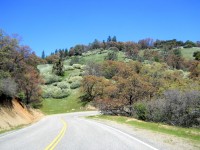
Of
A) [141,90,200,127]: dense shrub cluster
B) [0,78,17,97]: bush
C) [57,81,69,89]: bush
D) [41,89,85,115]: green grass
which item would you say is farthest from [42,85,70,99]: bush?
[141,90,200,127]: dense shrub cluster

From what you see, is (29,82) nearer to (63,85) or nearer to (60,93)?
(60,93)

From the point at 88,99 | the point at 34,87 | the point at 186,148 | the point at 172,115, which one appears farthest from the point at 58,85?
the point at 186,148

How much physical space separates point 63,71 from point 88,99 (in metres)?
35.6

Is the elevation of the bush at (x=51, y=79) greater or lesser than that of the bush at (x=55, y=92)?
greater

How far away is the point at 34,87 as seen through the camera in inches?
2318

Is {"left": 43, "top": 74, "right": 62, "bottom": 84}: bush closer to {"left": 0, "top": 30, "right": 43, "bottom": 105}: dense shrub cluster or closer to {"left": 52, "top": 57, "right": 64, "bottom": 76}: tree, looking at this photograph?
{"left": 52, "top": 57, "right": 64, "bottom": 76}: tree

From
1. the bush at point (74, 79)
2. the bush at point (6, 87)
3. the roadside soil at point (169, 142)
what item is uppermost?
the bush at point (74, 79)

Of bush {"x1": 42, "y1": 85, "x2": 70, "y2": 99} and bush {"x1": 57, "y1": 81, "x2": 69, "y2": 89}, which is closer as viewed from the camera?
bush {"x1": 42, "y1": 85, "x2": 70, "y2": 99}

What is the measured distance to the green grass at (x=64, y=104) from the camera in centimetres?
7575

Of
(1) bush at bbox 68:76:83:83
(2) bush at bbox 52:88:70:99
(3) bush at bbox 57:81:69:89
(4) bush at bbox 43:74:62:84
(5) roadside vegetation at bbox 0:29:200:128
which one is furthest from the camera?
(4) bush at bbox 43:74:62:84

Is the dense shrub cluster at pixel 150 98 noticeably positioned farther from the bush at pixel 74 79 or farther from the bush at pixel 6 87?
the bush at pixel 6 87

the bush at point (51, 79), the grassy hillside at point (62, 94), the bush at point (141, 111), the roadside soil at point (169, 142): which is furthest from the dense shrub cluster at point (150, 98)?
the bush at point (51, 79)

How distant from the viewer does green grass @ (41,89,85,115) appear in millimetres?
75750

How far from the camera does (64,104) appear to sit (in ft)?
269
